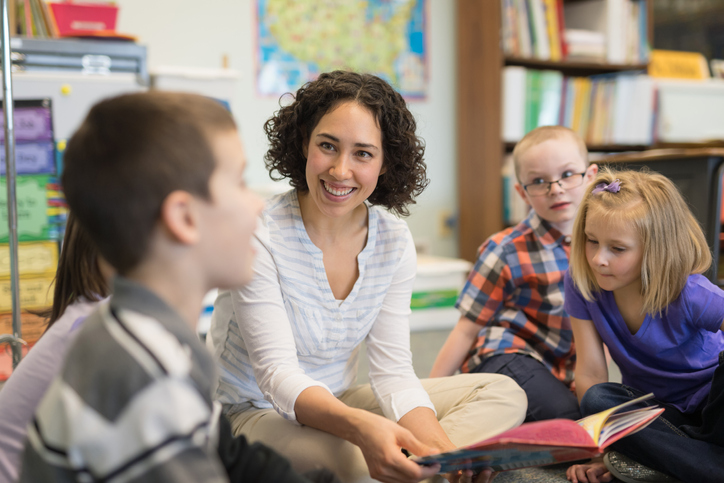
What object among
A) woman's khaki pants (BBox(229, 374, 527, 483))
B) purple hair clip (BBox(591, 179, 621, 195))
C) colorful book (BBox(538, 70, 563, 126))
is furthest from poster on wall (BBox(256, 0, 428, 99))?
woman's khaki pants (BBox(229, 374, 527, 483))

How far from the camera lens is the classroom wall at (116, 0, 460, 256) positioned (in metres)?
2.41

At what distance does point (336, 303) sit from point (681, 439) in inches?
24.9

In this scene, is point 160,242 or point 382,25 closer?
point 160,242

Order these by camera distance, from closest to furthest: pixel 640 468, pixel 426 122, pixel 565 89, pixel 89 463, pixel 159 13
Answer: pixel 89 463 → pixel 640 468 → pixel 159 13 → pixel 565 89 → pixel 426 122

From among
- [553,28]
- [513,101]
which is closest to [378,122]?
[513,101]

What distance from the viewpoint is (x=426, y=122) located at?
111 inches

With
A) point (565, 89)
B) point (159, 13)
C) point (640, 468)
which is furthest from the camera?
point (565, 89)

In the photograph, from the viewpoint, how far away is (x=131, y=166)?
531mm

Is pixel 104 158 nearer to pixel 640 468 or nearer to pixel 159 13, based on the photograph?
pixel 640 468

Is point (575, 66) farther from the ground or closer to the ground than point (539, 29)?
closer to the ground

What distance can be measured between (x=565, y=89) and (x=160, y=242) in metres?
2.44

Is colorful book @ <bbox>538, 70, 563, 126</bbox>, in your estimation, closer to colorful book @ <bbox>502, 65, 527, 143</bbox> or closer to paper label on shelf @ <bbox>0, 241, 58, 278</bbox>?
colorful book @ <bbox>502, 65, 527, 143</bbox>

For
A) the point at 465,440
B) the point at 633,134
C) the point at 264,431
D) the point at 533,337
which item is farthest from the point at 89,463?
the point at 633,134

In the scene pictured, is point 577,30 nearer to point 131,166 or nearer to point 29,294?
point 29,294
